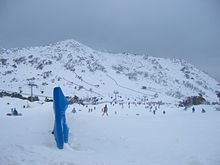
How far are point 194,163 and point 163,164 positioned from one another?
3.84 ft

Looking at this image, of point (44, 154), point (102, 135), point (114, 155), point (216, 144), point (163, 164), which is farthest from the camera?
point (102, 135)

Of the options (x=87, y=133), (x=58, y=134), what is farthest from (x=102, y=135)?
(x=58, y=134)

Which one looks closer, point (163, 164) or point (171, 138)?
point (163, 164)

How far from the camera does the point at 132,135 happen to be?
656 inches

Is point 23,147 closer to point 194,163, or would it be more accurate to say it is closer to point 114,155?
point 114,155

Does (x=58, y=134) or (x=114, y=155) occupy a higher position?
(x=58, y=134)

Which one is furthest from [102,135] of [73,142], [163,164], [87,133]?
[163,164]

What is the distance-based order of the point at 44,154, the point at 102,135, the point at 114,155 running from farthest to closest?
the point at 102,135 → the point at 114,155 → the point at 44,154

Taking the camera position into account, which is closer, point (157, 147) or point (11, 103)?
point (157, 147)

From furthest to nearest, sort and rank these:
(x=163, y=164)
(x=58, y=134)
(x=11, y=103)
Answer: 1. (x=11, y=103)
2. (x=58, y=134)
3. (x=163, y=164)

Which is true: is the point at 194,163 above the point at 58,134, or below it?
below

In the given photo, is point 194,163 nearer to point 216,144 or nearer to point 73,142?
point 216,144

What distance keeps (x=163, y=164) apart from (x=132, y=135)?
5.32 m


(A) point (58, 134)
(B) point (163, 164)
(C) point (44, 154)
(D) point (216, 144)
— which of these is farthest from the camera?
(D) point (216, 144)
